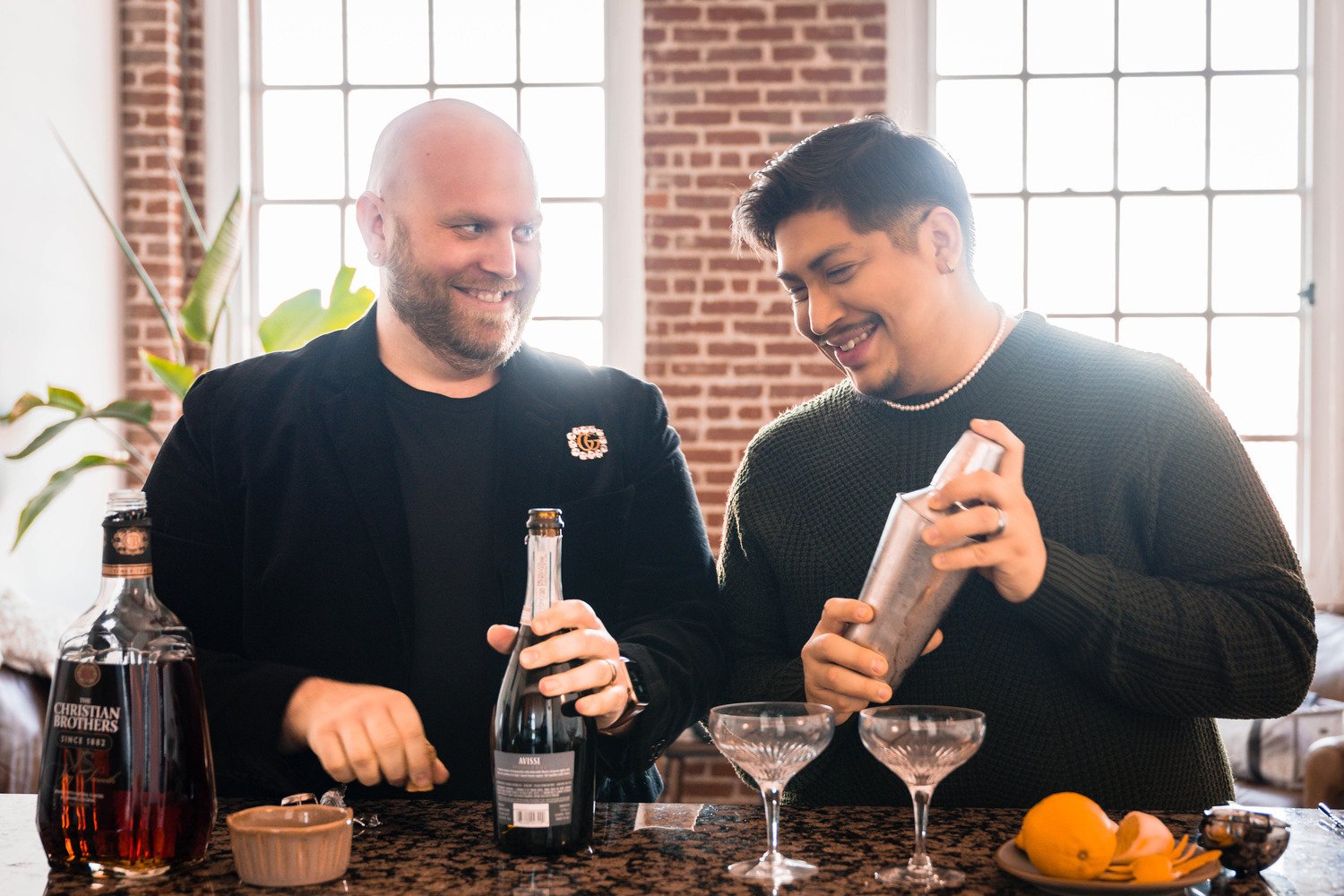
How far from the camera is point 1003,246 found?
434 centimetres

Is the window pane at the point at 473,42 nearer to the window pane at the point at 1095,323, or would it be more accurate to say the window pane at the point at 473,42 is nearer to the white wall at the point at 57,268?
the white wall at the point at 57,268

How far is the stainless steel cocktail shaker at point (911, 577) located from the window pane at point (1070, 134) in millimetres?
3488

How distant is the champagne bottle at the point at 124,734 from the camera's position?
3.18 feet

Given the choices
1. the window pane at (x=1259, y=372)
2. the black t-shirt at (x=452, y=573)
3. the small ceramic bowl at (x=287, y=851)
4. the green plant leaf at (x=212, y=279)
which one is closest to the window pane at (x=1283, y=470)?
the window pane at (x=1259, y=372)

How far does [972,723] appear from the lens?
3.22 ft

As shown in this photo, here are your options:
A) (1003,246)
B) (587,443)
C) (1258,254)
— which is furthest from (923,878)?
(1258,254)

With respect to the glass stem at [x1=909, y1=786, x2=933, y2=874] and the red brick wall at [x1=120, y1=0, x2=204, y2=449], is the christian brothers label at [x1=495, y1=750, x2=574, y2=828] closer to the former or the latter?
the glass stem at [x1=909, y1=786, x2=933, y2=874]

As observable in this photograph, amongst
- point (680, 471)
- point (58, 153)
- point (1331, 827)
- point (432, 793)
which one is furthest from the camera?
point (58, 153)

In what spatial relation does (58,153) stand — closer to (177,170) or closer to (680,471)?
(177,170)

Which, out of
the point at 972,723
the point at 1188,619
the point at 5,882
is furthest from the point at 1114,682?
the point at 5,882

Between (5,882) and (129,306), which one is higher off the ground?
(129,306)

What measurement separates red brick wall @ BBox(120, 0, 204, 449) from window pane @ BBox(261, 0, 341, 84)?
0.31 meters

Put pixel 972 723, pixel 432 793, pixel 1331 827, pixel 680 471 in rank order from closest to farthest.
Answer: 1. pixel 972 723
2. pixel 1331 827
3. pixel 432 793
4. pixel 680 471

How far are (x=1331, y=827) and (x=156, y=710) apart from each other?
103 centimetres
